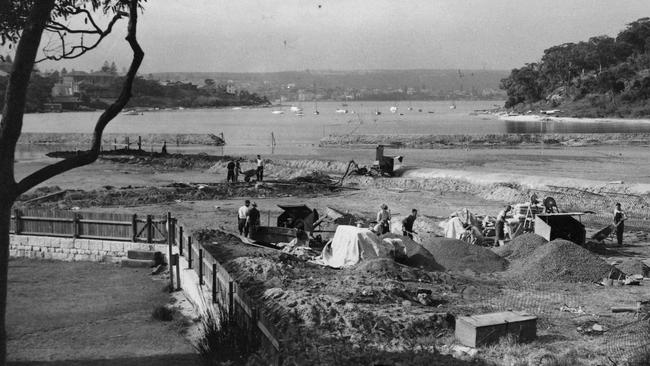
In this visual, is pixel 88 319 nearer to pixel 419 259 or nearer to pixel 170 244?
pixel 170 244

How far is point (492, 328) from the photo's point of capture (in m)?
12.1

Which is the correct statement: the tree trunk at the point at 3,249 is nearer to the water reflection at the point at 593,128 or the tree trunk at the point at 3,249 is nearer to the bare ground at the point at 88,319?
the bare ground at the point at 88,319

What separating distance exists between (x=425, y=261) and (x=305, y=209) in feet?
19.0

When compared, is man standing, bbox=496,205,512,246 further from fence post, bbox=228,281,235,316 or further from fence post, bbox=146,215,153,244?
fence post, bbox=228,281,235,316

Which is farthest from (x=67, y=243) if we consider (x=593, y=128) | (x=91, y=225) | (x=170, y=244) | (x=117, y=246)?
(x=593, y=128)

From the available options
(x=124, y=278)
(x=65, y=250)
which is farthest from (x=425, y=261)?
(x=65, y=250)

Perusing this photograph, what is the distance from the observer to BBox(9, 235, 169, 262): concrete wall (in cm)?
2073

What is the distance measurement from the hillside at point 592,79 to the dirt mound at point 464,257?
110 metres

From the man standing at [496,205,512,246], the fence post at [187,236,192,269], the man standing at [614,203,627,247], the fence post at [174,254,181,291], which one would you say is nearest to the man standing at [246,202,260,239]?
the fence post at [174,254,181,291]

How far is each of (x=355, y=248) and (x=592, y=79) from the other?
13656 centimetres

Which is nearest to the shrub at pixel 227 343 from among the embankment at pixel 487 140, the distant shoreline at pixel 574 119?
the embankment at pixel 487 140

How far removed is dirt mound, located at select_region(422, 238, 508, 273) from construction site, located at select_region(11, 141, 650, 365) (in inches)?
1.6

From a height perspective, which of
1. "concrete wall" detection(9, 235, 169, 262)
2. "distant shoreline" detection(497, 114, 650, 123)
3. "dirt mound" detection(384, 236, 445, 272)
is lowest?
"concrete wall" detection(9, 235, 169, 262)

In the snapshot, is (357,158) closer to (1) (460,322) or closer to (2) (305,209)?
(2) (305,209)
